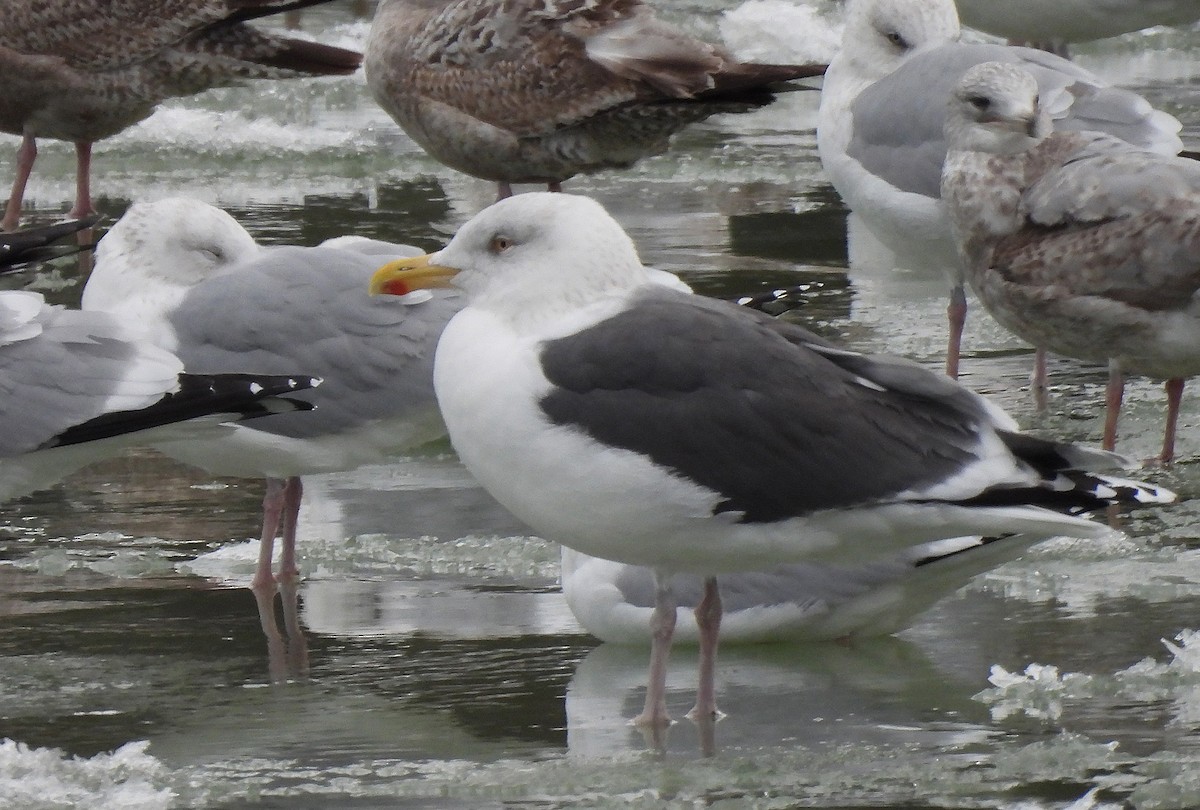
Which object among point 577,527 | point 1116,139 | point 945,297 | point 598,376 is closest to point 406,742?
point 577,527

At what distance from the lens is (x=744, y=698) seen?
470 centimetres

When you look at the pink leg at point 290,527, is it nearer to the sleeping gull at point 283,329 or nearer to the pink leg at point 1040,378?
the sleeping gull at point 283,329

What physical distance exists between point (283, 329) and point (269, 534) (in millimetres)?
624

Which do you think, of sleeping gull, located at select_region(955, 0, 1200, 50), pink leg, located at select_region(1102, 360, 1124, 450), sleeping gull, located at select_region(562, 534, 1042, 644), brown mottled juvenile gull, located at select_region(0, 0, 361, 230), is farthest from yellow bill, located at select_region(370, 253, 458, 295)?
sleeping gull, located at select_region(955, 0, 1200, 50)

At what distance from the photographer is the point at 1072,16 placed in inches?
455

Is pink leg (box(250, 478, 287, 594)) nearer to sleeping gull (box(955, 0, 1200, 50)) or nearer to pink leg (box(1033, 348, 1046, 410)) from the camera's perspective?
pink leg (box(1033, 348, 1046, 410))

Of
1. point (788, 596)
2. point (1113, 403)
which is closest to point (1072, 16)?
point (1113, 403)

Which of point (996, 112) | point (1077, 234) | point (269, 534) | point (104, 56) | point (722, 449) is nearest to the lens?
point (722, 449)

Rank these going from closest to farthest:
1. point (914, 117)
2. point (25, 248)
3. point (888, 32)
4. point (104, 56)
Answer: point (25, 248) < point (914, 117) < point (888, 32) < point (104, 56)

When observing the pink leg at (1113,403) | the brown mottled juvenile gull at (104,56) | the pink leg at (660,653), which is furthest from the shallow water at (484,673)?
the brown mottled juvenile gull at (104,56)

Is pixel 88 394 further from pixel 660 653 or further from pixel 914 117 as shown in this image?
pixel 914 117

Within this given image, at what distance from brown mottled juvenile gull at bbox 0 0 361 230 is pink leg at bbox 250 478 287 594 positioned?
541 centimetres

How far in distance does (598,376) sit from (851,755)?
0.93 metres

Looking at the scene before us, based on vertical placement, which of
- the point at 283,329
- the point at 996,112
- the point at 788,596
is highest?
the point at 996,112
